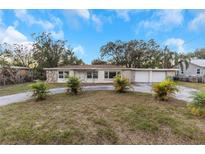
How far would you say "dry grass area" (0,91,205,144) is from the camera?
3.04 metres

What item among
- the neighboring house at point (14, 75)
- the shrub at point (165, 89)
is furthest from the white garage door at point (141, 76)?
the neighboring house at point (14, 75)

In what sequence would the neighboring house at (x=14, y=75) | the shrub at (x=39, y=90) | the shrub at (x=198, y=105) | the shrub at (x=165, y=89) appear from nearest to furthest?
the shrub at (x=198, y=105) < the shrub at (x=165, y=89) < the shrub at (x=39, y=90) < the neighboring house at (x=14, y=75)

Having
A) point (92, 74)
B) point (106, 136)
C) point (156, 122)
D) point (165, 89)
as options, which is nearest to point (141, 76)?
point (92, 74)

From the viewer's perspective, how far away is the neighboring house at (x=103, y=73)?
12.5m

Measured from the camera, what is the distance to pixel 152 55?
Result: 1216 cm

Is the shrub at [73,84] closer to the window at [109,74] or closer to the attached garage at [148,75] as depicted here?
the window at [109,74]

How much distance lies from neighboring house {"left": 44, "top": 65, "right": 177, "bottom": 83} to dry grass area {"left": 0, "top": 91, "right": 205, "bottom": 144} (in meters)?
7.70

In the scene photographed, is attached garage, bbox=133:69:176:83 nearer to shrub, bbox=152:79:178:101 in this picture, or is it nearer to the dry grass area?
shrub, bbox=152:79:178:101

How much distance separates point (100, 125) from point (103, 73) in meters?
9.46

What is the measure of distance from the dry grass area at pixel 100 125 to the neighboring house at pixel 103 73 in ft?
25.3

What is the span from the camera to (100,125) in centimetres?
354
